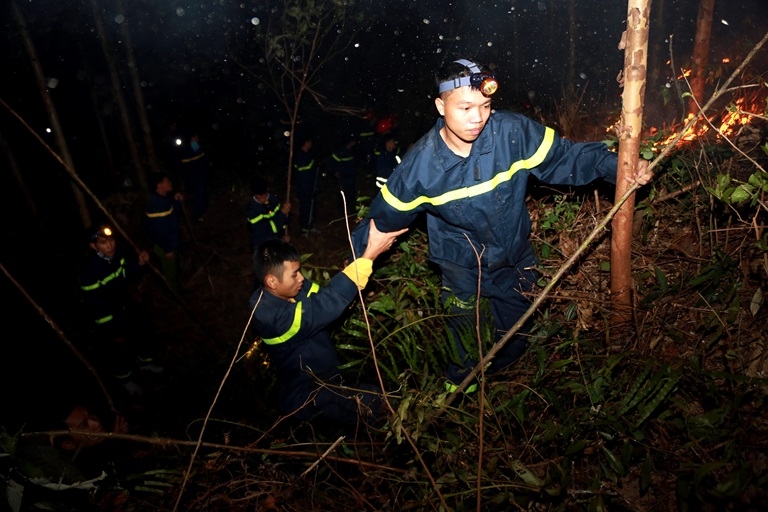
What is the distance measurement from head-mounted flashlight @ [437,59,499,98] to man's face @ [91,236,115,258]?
4.80m

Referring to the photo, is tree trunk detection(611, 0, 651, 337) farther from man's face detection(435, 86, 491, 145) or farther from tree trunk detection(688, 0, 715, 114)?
tree trunk detection(688, 0, 715, 114)

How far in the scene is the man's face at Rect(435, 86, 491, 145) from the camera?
277cm

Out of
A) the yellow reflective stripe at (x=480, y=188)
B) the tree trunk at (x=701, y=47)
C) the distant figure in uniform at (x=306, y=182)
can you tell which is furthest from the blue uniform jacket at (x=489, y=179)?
the distant figure in uniform at (x=306, y=182)

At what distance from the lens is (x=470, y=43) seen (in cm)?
1664

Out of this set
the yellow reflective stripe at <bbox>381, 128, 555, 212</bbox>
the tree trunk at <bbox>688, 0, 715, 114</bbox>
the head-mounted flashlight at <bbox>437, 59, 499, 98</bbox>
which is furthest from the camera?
the tree trunk at <bbox>688, 0, 715, 114</bbox>

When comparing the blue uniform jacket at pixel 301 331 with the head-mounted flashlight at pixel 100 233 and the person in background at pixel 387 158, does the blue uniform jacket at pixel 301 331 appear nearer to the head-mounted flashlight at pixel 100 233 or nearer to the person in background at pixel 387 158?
the head-mounted flashlight at pixel 100 233

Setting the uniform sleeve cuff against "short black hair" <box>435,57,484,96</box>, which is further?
the uniform sleeve cuff

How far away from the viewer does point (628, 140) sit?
2.33 meters

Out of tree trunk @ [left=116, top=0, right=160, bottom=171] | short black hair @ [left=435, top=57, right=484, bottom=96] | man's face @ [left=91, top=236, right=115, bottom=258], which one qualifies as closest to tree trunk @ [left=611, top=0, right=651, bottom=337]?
short black hair @ [left=435, top=57, right=484, bottom=96]

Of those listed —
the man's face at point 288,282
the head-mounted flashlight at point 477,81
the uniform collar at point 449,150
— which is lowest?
the man's face at point 288,282

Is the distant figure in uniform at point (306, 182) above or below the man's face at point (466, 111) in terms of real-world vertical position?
below

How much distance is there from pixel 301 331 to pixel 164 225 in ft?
17.7

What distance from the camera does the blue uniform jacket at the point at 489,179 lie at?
2.92m

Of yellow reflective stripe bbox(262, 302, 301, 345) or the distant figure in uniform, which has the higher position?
yellow reflective stripe bbox(262, 302, 301, 345)
